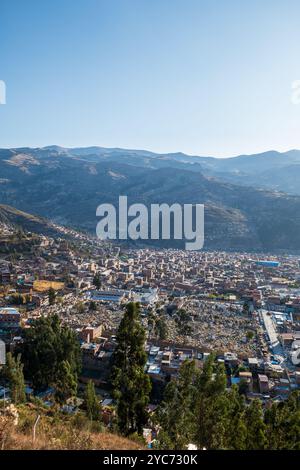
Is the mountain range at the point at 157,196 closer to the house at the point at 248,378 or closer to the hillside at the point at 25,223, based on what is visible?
the hillside at the point at 25,223

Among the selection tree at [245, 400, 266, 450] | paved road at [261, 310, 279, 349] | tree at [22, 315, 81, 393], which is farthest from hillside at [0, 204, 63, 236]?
tree at [245, 400, 266, 450]

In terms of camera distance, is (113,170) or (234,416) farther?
(113,170)

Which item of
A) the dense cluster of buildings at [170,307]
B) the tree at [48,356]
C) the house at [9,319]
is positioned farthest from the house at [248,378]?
the house at [9,319]

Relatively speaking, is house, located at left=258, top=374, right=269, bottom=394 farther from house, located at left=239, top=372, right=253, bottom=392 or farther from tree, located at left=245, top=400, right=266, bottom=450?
tree, located at left=245, top=400, right=266, bottom=450

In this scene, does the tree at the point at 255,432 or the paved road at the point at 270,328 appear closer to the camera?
the tree at the point at 255,432

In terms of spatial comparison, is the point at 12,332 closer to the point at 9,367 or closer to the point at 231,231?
the point at 9,367

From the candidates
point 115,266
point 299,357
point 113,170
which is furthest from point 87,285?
point 113,170

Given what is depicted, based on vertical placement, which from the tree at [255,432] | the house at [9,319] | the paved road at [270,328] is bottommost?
the paved road at [270,328]
